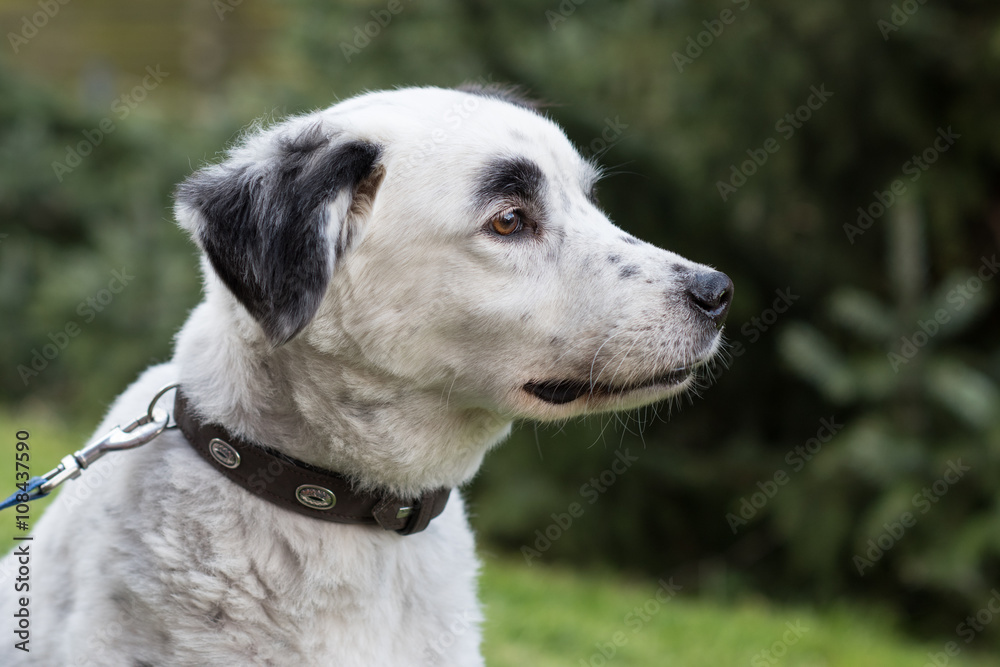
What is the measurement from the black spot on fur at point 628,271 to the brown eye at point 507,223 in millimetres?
298

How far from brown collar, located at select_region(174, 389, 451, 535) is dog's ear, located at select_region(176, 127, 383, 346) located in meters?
0.33

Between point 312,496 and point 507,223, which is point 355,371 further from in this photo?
point 507,223

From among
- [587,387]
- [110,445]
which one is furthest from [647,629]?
[110,445]

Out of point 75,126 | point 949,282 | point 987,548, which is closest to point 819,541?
point 987,548

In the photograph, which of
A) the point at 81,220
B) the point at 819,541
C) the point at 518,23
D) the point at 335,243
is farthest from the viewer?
the point at 81,220

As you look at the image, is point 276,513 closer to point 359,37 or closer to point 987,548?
Answer: point 987,548

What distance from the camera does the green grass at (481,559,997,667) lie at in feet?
15.3

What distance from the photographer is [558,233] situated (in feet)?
8.41

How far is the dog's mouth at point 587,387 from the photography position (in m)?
2.47

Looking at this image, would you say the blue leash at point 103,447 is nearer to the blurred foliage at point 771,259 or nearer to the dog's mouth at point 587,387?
the dog's mouth at point 587,387

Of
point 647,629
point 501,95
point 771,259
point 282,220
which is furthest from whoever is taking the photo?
point 771,259

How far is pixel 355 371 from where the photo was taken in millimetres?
2344

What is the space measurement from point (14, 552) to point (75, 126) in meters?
9.81

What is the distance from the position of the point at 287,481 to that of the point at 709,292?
3.95 feet
